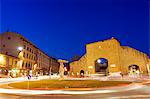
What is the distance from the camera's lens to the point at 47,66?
102250 mm

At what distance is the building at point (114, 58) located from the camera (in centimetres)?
5184

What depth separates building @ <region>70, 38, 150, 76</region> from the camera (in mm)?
51844

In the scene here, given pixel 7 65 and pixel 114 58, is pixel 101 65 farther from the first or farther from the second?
pixel 7 65

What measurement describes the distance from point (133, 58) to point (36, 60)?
42.3 meters

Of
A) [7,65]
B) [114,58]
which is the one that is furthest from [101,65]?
[7,65]

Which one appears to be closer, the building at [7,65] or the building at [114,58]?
the building at [114,58]

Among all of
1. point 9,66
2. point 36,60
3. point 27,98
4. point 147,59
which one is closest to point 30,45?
point 36,60

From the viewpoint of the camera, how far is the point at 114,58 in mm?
52938

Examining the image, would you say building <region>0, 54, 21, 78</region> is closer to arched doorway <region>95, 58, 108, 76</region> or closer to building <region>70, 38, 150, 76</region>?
building <region>70, 38, 150, 76</region>

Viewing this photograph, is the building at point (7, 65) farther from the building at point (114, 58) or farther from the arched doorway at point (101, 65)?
the arched doorway at point (101, 65)

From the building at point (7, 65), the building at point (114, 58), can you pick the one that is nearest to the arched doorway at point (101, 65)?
the building at point (114, 58)

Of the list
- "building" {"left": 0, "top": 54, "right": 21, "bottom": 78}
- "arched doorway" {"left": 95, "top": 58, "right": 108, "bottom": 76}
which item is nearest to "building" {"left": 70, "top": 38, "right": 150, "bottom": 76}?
"arched doorway" {"left": 95, "top": 58, "right": 108, "bottom": 76}

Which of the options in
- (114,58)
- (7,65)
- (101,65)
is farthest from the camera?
(101,65)

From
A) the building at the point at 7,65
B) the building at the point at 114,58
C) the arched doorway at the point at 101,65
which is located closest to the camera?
the building at the point at 114,58
